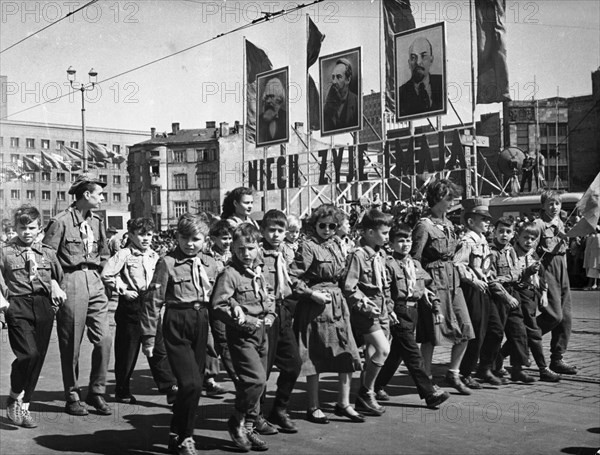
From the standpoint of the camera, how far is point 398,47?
22484 mm

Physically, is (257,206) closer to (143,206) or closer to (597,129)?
(143,206)

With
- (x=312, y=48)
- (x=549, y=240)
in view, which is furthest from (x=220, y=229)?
(x=312, y=48)

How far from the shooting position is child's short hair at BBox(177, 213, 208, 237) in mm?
5863

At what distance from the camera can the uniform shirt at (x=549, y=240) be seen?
866 centimetres

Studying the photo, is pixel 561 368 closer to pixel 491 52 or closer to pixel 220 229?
pixel 220 229

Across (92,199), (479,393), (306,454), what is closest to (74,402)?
(92,199)

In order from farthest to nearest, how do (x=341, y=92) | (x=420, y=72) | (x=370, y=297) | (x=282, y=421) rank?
1. (x=341, y=92)
2. (x=420, y=72)
3. (x=370, y=297)
4. (x=282, y=421)

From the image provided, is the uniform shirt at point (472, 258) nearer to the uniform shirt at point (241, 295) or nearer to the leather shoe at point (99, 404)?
the uniform shirt at point (241, 295)

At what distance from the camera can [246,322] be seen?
5680 millimetres

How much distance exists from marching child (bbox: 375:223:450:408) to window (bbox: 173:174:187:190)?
85263 mm

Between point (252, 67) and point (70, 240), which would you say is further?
point (252, 67)

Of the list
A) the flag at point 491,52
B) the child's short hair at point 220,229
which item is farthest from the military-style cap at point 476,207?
the flag at point 491,52

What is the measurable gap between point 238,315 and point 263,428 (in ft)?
3.15

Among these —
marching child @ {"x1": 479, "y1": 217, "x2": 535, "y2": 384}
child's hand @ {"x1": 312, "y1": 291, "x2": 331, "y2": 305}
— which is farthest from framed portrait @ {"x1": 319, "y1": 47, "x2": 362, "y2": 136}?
child's hand @ {"x1": 312, "y1": 291, "x2": 331, "y2": 305}
